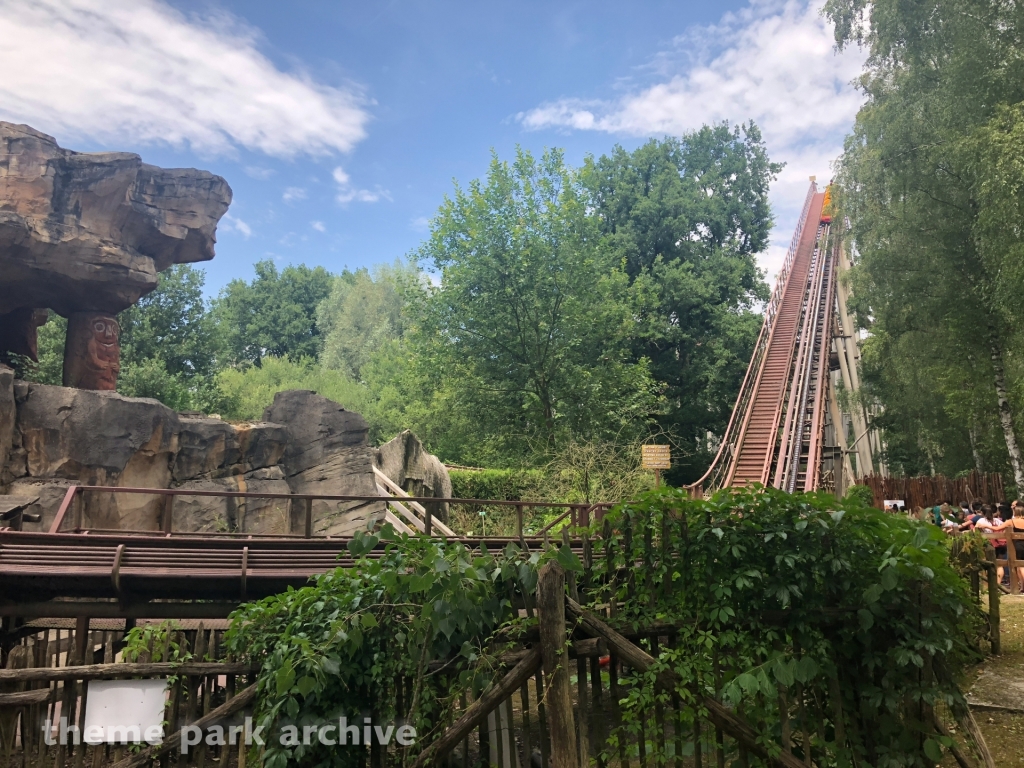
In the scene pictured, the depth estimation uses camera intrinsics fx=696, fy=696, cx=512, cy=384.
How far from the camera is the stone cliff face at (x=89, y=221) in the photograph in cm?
1448

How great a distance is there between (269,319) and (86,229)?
1156 inches

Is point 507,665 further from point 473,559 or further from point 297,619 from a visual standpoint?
point 297,619

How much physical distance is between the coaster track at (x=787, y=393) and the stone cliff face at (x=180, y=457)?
752cm

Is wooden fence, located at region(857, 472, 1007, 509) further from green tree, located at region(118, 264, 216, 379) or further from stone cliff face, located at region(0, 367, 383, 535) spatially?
green tree, located at region(118, 264, 216, 379)

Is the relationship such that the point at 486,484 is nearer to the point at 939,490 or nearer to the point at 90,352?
the point at 90,352

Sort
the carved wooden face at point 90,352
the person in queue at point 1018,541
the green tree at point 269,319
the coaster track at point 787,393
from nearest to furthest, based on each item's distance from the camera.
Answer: the person in queue at point 1018,541 < the coaster track at point 787,393 < the carved wooden face at point 90,352 < the green tree at point 269,319

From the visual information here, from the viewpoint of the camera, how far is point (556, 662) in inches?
110

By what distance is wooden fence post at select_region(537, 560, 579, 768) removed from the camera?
2.77 m

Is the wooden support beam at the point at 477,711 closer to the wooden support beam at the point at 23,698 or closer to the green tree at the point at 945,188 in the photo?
the wooden support beam at the point at 23,698

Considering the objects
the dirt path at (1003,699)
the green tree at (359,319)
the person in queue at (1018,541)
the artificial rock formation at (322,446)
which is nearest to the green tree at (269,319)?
the green tree at (359,319)

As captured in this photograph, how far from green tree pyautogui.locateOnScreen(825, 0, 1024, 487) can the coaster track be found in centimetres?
280

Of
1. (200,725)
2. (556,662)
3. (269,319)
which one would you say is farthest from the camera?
(269,319)

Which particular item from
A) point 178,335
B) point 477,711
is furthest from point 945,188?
point 178,335

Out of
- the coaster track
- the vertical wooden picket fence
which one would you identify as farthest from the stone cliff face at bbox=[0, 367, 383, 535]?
the vertical wooden picket fence
